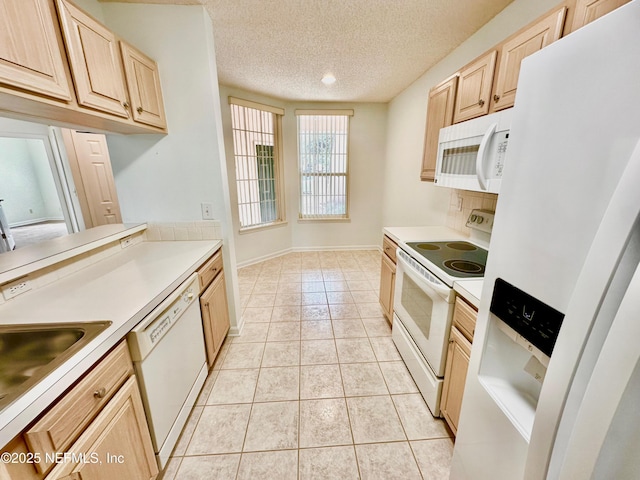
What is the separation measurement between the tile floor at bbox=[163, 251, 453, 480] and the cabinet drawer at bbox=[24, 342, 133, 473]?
2.51 ft

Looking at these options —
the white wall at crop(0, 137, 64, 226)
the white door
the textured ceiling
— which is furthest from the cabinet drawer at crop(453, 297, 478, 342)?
the white door

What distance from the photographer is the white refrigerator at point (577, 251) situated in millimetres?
413

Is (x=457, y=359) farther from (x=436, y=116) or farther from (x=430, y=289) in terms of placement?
(x=436, y=116)

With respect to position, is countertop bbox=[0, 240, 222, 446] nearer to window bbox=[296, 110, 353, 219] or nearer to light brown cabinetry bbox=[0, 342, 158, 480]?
light brown cabinetry bbox=[0, 342, 158, 480]

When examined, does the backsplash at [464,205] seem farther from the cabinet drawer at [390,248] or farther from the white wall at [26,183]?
the white wall at [26,183]

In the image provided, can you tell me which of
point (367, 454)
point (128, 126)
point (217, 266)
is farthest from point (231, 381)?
point (128, 126)

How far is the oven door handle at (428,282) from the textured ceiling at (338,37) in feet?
5.85

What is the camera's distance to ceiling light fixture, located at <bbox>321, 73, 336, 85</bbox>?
116 inches

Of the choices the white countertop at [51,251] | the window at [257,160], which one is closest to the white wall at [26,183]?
the white countertop at [51,251]

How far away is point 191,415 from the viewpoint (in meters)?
1.59

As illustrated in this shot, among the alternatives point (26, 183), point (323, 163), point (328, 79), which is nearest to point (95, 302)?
point (26, 183)

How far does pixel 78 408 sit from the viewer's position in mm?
765

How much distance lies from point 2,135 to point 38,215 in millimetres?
494

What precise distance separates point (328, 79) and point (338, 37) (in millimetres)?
944
